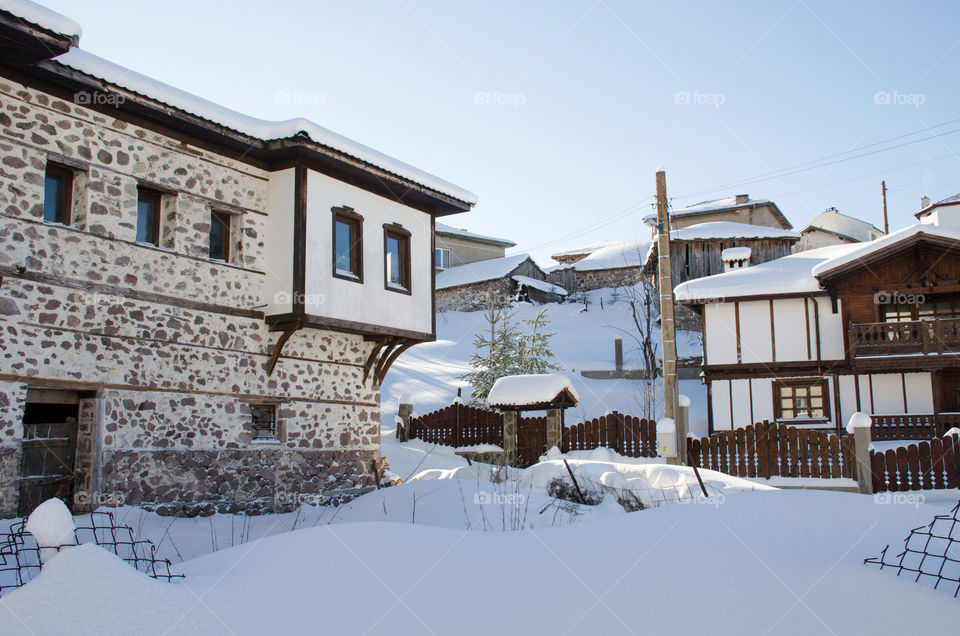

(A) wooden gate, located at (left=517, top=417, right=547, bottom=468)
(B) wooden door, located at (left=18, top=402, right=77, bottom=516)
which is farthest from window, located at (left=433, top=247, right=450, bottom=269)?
(B) wooden door, located at (left=18, top=402, right=77, bottom=516)

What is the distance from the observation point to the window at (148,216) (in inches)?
444

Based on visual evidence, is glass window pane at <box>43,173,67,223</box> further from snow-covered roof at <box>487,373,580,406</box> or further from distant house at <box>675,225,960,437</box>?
distant house at <box>675,225,960,437</box>

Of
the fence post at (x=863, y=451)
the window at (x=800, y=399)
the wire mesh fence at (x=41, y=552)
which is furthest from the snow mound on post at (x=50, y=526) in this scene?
the window at (x=800, y=399)

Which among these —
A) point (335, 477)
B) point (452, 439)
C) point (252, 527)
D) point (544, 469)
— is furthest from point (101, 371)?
point (452, 439)

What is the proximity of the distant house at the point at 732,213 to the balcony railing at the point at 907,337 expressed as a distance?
19.8m

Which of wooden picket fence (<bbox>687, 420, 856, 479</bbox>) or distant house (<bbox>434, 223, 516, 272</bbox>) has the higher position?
distant house (<bbox>434, 223, 516, 272</bbox>)

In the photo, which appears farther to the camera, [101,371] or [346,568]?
[101,371]

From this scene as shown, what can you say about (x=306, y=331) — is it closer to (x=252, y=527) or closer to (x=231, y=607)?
(x=252, y=527)

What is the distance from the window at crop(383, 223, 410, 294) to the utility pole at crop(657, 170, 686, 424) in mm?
4712

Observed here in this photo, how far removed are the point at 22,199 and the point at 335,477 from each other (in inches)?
266

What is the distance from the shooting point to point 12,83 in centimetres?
956

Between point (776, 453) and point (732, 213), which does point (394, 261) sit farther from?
point (732, 213)

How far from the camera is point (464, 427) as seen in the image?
20.9 meters

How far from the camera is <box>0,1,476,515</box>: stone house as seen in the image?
31.5 ft
